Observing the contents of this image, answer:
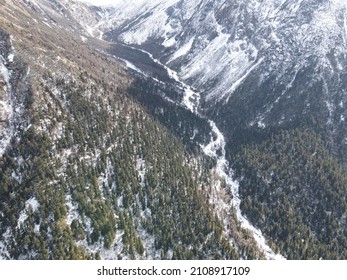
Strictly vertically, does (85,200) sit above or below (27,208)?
above

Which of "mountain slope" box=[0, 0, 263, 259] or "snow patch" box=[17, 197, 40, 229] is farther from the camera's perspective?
"snow patch" box=[17, 197, 40, 229]

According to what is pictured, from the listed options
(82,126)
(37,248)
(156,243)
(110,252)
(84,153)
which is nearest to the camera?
(37,248)

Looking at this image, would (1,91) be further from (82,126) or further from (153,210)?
(153,210)

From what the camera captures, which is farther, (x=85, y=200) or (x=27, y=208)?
(x=85, y=200)


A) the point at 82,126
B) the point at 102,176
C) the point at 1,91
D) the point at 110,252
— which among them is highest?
the point at 1,91

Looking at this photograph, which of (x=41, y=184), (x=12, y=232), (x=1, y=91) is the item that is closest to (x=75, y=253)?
(x=12, y=232)

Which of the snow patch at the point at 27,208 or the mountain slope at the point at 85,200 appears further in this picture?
the snow patch at the point at 27,208
